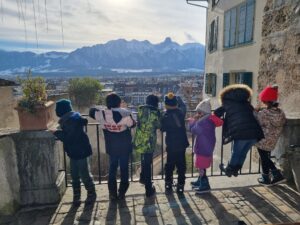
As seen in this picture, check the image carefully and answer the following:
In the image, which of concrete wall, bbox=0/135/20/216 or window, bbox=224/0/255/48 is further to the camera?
window, bbox=224/0/255/48

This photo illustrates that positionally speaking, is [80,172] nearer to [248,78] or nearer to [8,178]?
[8,178]

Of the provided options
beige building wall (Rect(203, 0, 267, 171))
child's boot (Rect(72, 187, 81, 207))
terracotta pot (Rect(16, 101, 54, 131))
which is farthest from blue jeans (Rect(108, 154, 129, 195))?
beige building wall (Rect(203, 0, 267, 171))

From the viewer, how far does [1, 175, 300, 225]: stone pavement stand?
318 centimetres

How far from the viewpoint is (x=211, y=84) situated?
13227 millimetres

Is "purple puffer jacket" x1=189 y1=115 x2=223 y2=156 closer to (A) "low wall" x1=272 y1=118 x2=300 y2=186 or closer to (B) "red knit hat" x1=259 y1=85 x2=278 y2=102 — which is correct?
(B) "red knit hat" x1=259 y1=85 x2=278 y2=102

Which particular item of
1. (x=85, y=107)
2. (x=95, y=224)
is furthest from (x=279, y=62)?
(x=85, y=107)

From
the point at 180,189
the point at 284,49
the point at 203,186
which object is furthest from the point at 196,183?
the point at 284,49

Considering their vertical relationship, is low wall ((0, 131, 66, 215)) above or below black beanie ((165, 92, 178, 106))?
below

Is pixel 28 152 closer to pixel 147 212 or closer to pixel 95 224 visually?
pixel 95 224

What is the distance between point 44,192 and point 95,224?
916 mm

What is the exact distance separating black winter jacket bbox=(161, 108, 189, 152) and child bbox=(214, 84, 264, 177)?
1.70ft

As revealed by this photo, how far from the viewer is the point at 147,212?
3.35 metres

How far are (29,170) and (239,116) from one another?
2.84 metres

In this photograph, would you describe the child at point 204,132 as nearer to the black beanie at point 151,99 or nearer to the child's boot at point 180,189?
the child's boot at point 180,189
